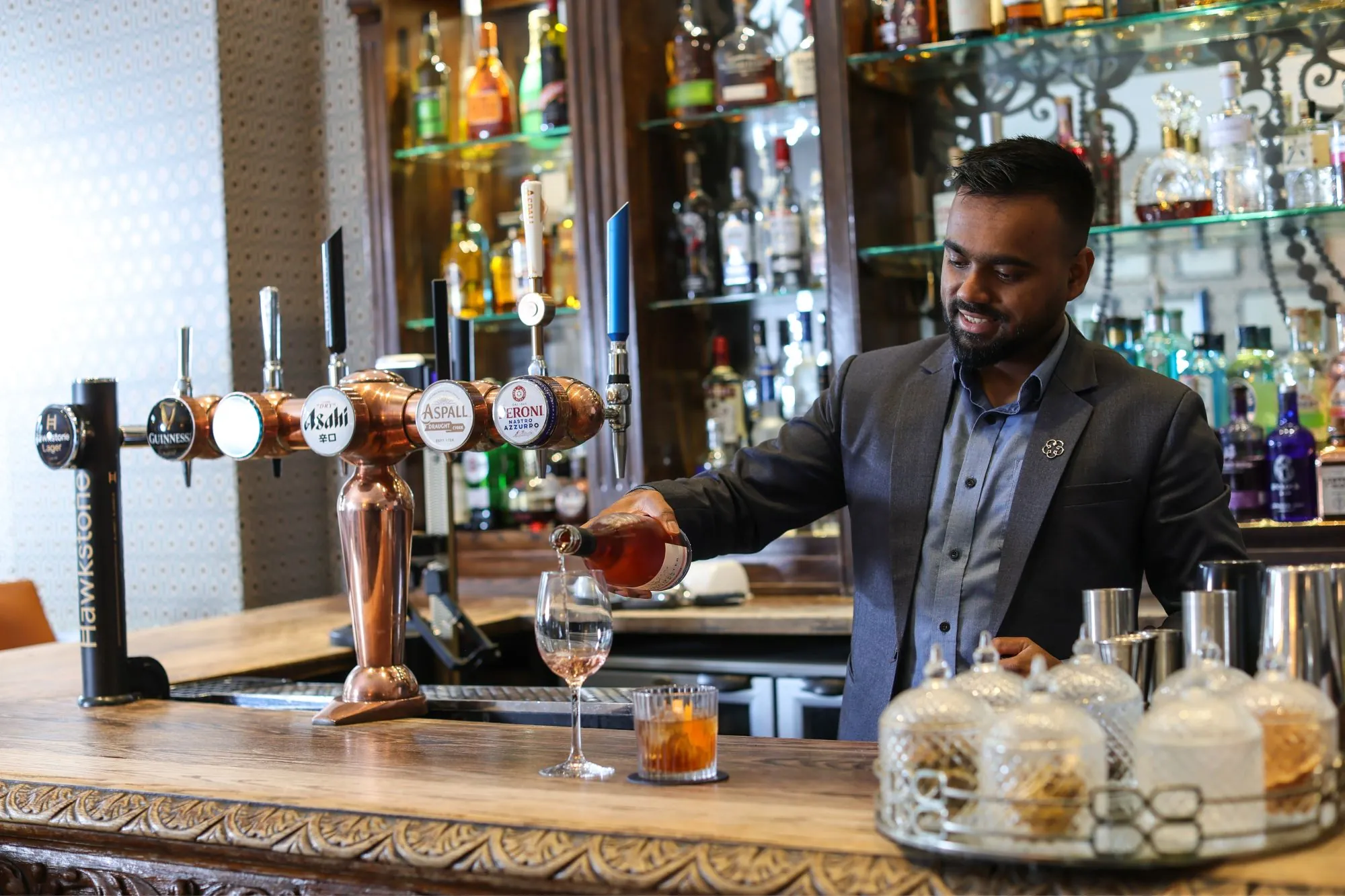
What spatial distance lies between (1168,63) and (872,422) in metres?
1.45

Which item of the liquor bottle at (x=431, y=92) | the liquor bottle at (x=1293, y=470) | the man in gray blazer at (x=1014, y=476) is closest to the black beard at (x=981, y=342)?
the man in gray blazer at (x=1014, y=476)

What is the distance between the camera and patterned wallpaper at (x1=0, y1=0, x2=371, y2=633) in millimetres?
3914

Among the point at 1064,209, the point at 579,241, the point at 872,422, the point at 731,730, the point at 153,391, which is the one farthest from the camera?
the point at 153,391

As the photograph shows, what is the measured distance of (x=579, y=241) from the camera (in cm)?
334

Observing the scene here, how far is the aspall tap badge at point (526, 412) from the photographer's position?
1548mm

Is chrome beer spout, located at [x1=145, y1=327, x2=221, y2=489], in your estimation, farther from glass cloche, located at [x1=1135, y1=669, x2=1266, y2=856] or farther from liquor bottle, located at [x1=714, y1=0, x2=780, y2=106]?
liquor bottle, located at [x1=714, y1=0, x2=780, y2=106]

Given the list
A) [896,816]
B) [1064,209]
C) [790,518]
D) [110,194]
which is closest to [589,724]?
[790,518]

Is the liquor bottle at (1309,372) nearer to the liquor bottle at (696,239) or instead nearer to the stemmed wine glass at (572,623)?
the liquor bottle at (696,239)

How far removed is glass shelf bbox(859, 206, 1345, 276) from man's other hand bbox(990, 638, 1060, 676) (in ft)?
4.81

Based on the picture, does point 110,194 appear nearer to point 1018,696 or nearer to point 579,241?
point 579,241

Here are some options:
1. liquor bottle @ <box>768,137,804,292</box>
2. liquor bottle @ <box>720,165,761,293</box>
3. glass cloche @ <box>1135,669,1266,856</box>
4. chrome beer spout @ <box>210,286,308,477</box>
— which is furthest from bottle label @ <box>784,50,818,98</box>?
glass cloche @ <box>1135,669,1266,856</box>

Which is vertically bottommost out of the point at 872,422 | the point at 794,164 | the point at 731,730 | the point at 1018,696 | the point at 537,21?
the point at 731,730

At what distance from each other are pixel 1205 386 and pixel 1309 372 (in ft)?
0.65

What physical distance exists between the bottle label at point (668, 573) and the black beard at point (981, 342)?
21.0 inches
